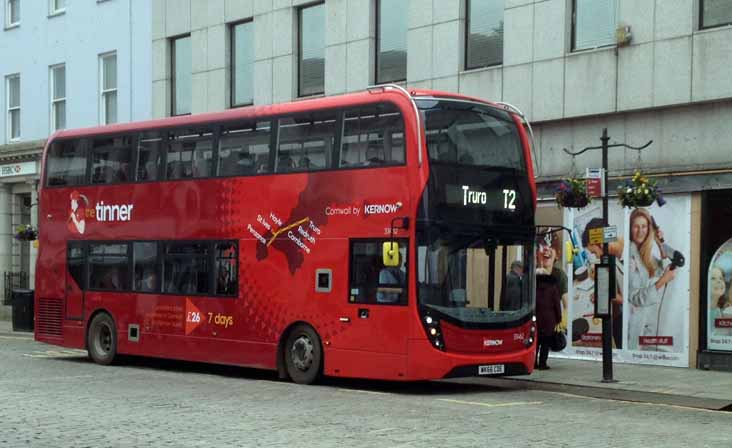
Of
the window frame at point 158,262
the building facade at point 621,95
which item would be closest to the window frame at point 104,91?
the building facade at point 621,95

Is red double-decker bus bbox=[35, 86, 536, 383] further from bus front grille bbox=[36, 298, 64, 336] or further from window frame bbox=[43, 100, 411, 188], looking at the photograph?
bus front grille bbox=[36, 298, 64, 336]

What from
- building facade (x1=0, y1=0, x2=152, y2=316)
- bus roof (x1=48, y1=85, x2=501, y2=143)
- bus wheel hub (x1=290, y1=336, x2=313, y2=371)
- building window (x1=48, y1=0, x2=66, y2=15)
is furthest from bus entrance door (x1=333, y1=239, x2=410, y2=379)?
building window (x1=48, y1=0, x2=66, y2=15)

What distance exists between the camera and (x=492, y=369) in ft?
52.3

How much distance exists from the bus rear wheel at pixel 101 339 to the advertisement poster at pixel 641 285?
8323 mm

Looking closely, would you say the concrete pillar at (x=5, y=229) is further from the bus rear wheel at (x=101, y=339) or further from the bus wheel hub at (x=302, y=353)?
the bus wheel hub at (x=302, y=353)

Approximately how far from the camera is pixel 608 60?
20922 mm

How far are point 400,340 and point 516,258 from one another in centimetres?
209

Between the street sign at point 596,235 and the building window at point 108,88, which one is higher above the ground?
the building window at point 108,88

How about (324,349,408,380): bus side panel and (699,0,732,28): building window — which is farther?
(699,0,732,28): building window

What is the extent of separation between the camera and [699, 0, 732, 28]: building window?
63.3 feet

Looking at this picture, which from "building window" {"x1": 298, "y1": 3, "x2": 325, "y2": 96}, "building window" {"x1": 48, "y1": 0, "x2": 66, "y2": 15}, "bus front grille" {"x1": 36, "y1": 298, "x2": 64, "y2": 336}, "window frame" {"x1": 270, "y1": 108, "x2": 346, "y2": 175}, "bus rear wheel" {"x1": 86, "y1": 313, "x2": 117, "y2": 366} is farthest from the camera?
"building window" {"x1": 48, "y1": 0, "x2": 66, "y2": 15}

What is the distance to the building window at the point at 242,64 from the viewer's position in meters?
29.2

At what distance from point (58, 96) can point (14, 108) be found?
8.33 feet

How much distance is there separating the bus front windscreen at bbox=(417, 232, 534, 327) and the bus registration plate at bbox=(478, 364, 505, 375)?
57 centimetres
